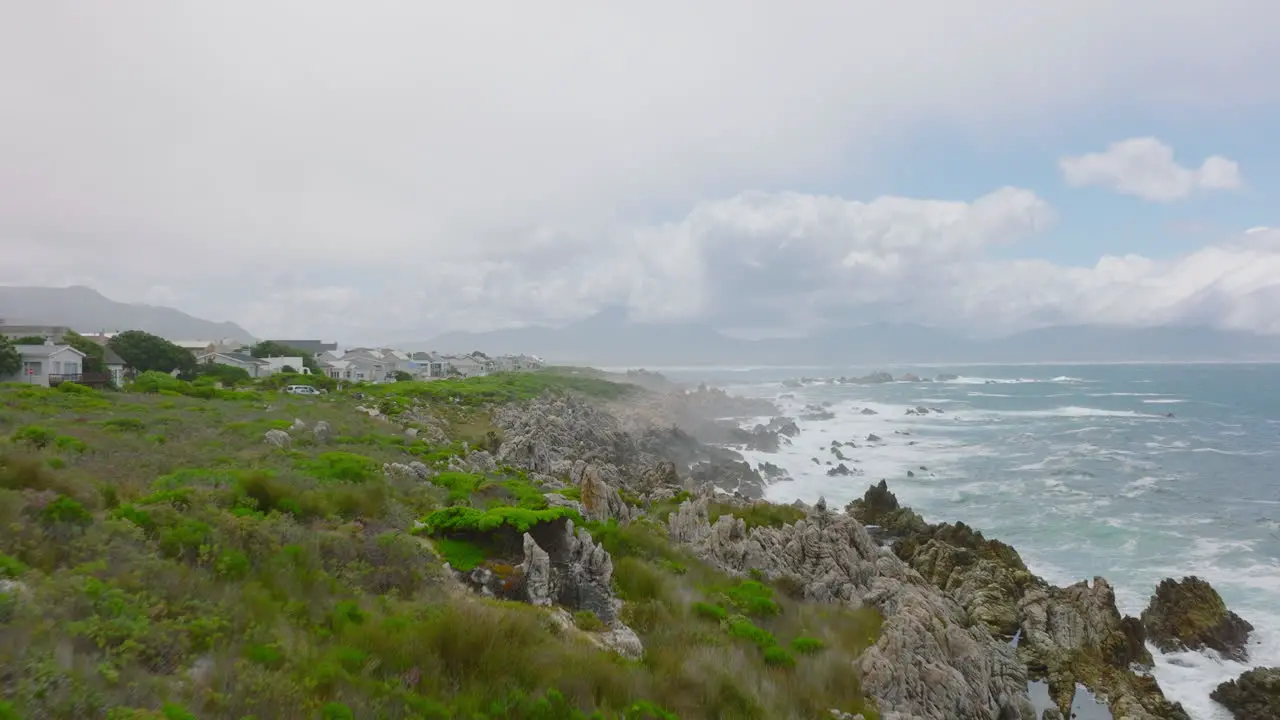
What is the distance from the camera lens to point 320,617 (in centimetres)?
714

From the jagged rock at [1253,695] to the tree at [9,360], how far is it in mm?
61292

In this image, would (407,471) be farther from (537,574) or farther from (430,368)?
(430,368)

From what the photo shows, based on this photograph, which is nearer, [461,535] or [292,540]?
[292,540]

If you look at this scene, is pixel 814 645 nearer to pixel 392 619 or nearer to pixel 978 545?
pixel 392 619

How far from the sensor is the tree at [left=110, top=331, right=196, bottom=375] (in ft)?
187

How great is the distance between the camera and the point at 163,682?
5.21 m

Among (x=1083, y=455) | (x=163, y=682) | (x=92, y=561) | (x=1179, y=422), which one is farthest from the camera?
(x=1179, y=422)

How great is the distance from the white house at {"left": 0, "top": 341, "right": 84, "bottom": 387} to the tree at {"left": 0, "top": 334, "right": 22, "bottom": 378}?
1.25ft

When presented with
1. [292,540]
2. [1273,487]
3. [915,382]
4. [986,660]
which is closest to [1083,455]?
[1273,487]

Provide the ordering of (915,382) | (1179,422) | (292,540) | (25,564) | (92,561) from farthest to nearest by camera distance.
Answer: (915,382), (1179,422), (292,540), (92,561), (25,564)

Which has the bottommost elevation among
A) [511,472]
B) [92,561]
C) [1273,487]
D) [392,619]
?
[1273,487]

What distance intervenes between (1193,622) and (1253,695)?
4.67 meters

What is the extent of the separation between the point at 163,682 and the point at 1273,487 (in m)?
60.5

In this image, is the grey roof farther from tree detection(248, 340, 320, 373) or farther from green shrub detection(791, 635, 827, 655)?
green shrub detection(791, 635, 827, 655)
